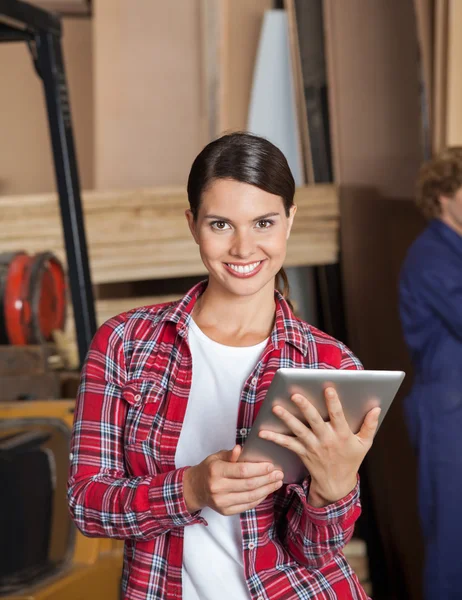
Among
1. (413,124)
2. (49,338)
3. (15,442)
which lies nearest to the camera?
(15,442)

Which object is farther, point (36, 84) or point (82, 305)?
point (36, 84)

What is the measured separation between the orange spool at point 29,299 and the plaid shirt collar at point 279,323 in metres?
1.59

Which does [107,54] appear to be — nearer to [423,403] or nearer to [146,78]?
[146,78]

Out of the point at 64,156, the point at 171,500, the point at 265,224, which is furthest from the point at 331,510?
the point at 64,156

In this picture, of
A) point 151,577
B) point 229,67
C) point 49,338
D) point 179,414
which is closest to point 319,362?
point 179,414

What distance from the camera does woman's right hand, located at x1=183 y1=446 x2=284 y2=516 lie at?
3.78ft

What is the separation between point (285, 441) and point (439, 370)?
2.12 metres

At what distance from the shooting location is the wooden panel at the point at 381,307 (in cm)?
397

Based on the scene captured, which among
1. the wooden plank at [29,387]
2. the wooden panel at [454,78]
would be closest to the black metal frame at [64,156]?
the wooden plank at [29,387]

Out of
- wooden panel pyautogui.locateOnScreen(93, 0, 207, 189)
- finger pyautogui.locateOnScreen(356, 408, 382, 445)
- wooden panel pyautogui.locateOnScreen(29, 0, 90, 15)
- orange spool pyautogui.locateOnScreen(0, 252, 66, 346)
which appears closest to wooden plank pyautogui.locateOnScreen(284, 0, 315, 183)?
wooden panel pyautogui.locateOnScreen(93, 0, 207, 189)

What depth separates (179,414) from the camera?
51.5 inches

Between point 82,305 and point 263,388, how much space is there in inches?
51.9

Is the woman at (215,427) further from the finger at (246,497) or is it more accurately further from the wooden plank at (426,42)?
the wooden plank at (426,42)

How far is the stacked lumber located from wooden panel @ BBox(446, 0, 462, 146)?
2.14 feet
